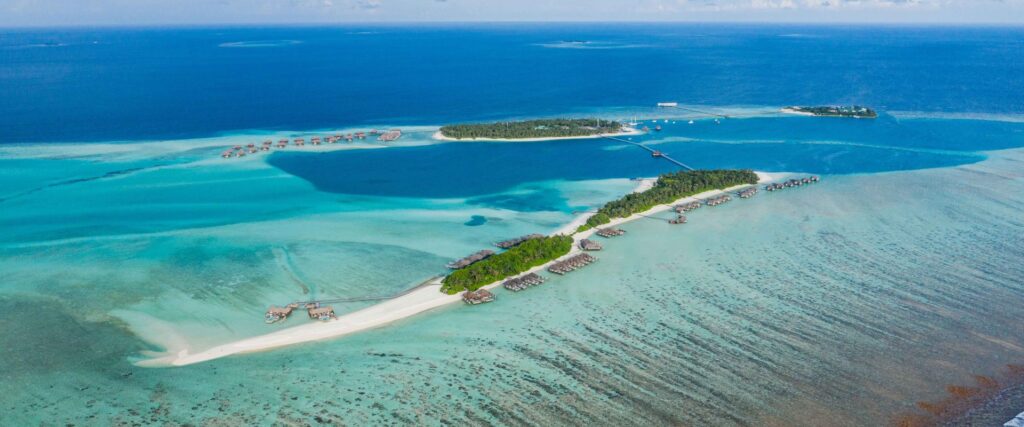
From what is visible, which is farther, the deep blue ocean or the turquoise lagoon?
the deep blue ocean

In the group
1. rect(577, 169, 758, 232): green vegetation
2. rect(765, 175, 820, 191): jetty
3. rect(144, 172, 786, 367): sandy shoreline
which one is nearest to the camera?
rect(144, 172, 786, 367): sandy shoreline

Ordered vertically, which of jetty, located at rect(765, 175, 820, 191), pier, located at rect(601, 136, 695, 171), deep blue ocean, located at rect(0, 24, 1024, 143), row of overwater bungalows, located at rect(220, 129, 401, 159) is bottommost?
jetty, located at rect(765, 175, 820, 191)

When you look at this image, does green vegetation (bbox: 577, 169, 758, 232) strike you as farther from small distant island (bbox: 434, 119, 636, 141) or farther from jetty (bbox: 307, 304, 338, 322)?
small distant island (bbox: 434, 119, 636, 141)

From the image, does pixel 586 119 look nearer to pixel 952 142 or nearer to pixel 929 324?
pixel 952 142

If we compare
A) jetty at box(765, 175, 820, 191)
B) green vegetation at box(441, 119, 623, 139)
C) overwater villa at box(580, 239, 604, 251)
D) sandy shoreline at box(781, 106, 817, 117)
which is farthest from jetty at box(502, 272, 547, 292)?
sandy shoreline at box(781, 106, 817, 117)

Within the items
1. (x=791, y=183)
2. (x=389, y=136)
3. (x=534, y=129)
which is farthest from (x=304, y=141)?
(x=791, y=183)

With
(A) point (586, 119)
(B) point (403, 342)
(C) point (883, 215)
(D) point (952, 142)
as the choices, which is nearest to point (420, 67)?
(A) point (586, 119)
